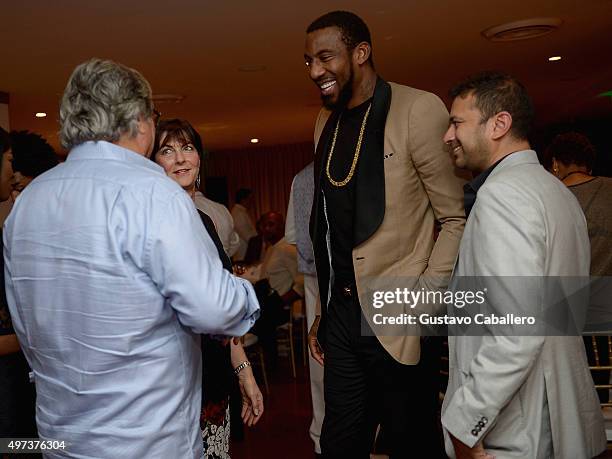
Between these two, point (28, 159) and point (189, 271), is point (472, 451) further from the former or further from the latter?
point (28, 159)

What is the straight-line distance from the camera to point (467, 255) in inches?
69.7

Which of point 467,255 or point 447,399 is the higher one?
point 467,255

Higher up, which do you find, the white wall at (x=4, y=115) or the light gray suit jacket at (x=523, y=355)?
the white wall at (x=4, y=115)

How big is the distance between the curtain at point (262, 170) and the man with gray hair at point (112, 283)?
44.5 feet

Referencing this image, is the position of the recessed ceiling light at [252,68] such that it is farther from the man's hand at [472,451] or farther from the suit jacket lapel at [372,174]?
the man's hand at [472,451]

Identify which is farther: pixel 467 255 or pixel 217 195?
pixel 217 195

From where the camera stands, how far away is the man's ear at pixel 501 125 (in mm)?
1874

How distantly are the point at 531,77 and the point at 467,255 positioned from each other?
7.86 metres

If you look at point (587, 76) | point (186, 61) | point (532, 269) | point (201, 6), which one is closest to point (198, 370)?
point (532, 269)

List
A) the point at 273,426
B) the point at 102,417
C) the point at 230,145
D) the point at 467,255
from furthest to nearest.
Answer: the point at 230,145 → the point at 273,426 → the point at 467,255 → the point at 102,417

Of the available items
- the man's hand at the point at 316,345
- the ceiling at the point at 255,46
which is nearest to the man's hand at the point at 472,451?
the man's hand at the point at 316,345

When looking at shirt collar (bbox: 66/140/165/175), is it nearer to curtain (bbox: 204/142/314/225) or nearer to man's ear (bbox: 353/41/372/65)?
man's ear (bbox: 353/41/372/65)

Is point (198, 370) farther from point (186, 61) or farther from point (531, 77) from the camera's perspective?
point (531, 77)

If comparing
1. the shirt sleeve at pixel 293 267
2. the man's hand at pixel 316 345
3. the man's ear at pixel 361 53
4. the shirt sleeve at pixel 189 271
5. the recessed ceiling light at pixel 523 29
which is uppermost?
the recessed ceiling light at pixel 523 29
